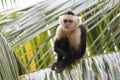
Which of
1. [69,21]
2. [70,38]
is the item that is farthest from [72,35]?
[69,21]

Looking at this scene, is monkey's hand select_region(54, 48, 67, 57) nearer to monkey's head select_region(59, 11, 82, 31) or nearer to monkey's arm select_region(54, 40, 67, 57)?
monkey's arm select_region(54, 40, 67, 57)

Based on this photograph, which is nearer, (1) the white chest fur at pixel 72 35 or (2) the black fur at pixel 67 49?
(2) the black fur at pixel 67 49

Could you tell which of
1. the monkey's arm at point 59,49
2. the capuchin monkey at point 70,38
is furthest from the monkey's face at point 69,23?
the monkey's arm at point 59,49

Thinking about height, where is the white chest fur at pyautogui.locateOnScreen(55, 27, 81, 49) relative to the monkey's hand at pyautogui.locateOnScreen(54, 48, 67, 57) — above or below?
above

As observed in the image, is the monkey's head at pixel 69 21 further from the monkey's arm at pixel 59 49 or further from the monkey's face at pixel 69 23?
the monkey's arm at pixel 59 49

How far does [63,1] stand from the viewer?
84.7 inches

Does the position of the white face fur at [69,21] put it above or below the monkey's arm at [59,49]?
above

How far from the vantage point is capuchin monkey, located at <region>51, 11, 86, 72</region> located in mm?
2680

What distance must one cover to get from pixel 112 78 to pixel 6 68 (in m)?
0.46

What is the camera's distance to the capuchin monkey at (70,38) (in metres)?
2.68

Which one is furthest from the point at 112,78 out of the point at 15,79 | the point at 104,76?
the point at 15,79

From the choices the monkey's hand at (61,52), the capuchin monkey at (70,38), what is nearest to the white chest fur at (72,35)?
the capuchin monkey at (70,38)

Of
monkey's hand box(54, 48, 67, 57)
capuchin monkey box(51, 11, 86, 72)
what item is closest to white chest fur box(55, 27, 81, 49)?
capuchin monkey box(51, 11, 86, 72)

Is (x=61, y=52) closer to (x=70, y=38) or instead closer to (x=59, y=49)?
(x=59, y=49)
